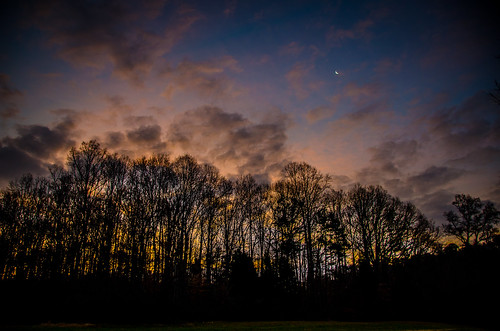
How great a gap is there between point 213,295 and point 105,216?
727 inches

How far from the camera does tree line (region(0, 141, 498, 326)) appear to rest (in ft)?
112

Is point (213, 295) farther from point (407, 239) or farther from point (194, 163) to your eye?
point (407, 239)

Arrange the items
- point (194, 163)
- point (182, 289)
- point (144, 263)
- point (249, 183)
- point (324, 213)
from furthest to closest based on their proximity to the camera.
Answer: point (249, 183), point (324, 213), point (194, 163), point (144, 263), point (182, 289)

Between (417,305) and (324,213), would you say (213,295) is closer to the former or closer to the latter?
(324,213)

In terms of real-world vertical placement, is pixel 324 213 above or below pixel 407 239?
above

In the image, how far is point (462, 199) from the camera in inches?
1650

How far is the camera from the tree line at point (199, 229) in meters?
34.0

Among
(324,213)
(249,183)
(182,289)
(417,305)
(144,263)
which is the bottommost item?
(417,305)

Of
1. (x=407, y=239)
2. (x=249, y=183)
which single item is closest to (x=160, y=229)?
(x=249, y=183)

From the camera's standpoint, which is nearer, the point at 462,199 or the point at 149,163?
the point at 149,163

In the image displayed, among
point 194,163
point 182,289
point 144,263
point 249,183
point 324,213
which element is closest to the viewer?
point 182,289

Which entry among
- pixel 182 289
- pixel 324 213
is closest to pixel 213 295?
pixel 182 289

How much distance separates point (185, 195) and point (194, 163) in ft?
16.2

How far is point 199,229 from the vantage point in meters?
39.9
